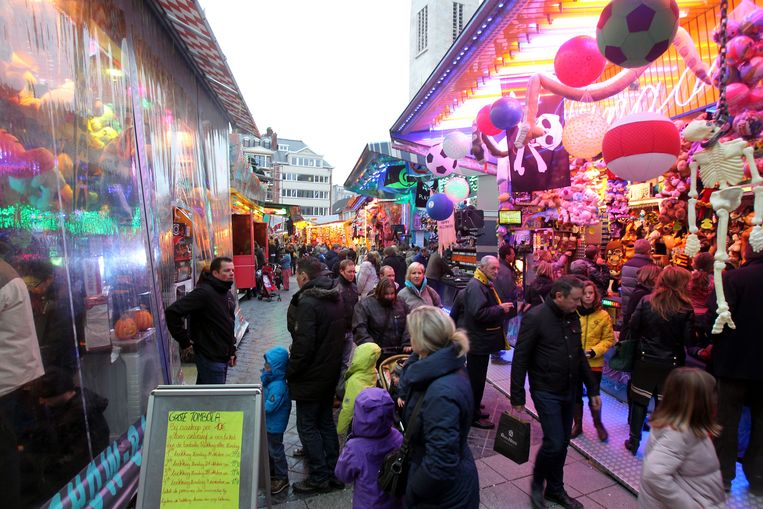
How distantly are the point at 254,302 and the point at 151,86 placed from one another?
9.10 meters

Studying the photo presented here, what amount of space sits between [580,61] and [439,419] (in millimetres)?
4199

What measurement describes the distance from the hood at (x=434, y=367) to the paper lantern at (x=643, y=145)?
2837mm

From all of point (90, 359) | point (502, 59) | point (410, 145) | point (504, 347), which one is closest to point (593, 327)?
point (504, 347)

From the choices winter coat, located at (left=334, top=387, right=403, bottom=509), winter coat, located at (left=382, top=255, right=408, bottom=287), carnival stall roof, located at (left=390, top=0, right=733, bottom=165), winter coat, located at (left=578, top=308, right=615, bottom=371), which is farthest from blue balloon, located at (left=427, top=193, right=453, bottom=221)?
winter coat, located at (left=334, top=387, right=403, bottom=509)

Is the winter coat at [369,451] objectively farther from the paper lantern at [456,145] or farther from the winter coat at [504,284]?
the paper lantern at [456,145]

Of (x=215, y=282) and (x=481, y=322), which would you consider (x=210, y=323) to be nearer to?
(x=215, y=282)

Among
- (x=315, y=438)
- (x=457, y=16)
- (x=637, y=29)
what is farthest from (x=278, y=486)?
(x=457, y=16)

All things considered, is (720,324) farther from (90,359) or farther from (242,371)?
(242,371)

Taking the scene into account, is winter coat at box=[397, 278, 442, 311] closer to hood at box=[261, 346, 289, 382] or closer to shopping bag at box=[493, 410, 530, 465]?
hood at box=[261, 346, 289, 382]

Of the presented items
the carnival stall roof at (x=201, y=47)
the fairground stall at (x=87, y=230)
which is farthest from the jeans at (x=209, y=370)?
the carnival stall roof at (x=201, y=47)

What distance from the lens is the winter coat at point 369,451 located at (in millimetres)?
2361

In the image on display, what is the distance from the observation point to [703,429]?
80.6 inches

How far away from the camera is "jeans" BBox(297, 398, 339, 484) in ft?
11.0

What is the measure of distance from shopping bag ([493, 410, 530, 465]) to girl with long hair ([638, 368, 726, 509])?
87 centimetres
